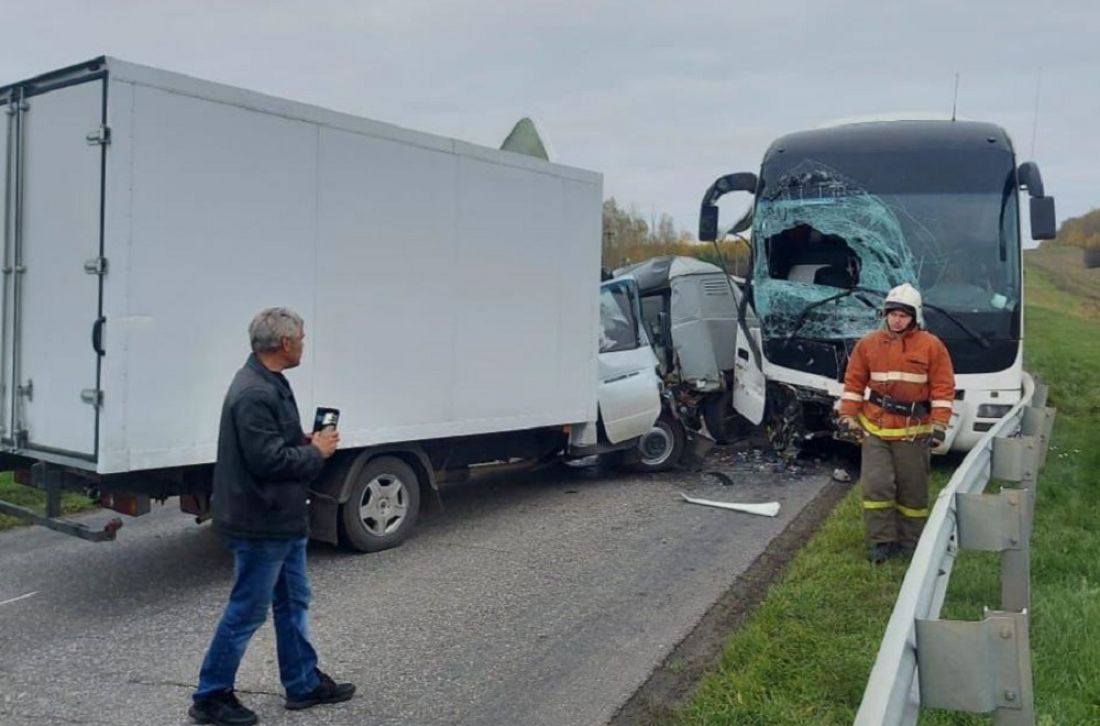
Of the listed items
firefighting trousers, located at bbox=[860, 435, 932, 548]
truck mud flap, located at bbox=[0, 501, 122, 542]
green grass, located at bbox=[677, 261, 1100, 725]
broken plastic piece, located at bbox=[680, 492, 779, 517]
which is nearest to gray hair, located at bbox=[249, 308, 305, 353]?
truck mud flap, located at bbox=[0, 501, 122, 542]

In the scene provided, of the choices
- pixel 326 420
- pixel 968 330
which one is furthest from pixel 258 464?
pixel 968 330

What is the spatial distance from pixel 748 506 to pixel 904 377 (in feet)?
7.92

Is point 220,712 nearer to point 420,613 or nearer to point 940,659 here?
point 420,613

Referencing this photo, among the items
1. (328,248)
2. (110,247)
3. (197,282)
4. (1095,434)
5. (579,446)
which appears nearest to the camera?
(110,247)

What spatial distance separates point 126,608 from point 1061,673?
4.85 meters

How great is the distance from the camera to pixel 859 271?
9.35 m

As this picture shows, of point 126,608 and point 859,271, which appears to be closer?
point 126,608

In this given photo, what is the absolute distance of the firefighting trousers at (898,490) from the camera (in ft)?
20.8

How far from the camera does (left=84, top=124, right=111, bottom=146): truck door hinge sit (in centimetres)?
523

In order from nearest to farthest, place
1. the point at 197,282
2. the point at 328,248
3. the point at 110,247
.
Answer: the point at 110,247 < the point at 197,282 < the point at 328,248

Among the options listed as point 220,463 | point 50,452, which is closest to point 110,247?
point 50,452

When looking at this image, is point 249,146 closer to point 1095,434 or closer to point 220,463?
point 220,463

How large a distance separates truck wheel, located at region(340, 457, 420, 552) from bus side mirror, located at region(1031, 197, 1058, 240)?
609 centimetres

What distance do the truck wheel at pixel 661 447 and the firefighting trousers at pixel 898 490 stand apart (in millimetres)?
3803
